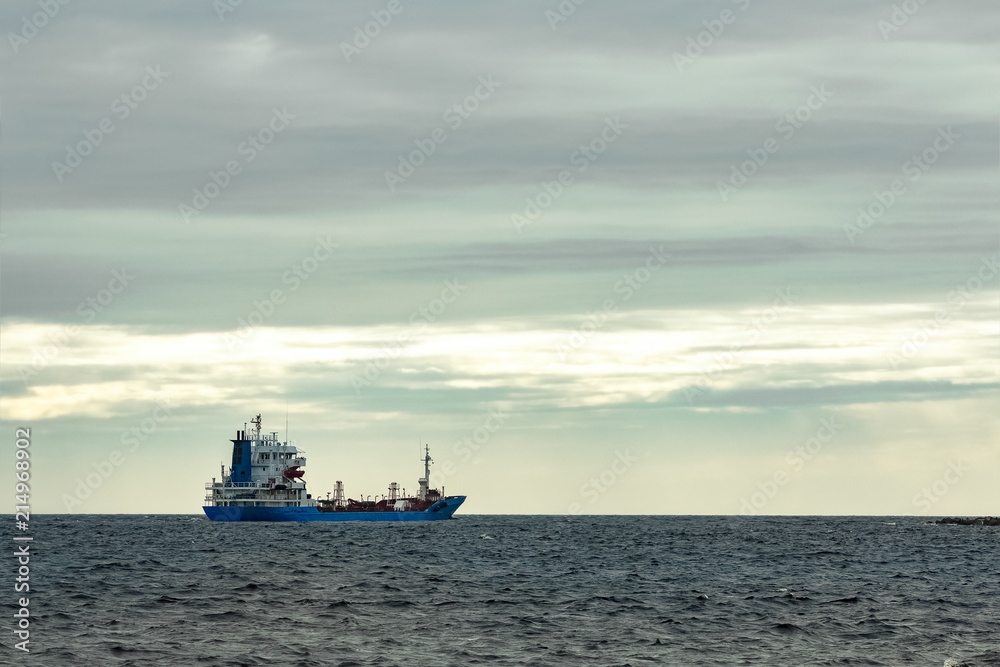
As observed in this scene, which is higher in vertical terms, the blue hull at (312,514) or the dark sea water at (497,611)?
the blue hull at (312,514)

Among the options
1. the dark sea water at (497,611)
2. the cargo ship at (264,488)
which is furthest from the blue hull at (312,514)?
the dark sea water at (497,611)

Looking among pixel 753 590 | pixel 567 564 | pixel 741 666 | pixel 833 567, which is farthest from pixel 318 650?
pixel 833 567

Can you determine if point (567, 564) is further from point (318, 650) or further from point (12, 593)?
point (318, 650)

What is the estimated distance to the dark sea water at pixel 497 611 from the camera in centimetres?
3753

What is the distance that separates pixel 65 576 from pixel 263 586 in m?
16.0

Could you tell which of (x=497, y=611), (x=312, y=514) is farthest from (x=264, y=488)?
(x=497, y=611)

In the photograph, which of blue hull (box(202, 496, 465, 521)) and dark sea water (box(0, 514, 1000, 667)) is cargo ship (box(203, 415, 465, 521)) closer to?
blue hull (box(202, 496, 465, 521))

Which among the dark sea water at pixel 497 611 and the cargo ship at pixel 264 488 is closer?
the dark sea water at pixel 497 611

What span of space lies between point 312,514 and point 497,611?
134421 mm

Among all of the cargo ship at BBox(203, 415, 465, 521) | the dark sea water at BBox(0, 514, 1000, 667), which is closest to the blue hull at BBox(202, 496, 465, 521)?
the cargo ship at BBox(203, 415, 465, 521)

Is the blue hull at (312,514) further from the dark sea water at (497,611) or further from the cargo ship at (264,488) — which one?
the dark sea water at (497,611)

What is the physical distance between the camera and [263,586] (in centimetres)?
5616

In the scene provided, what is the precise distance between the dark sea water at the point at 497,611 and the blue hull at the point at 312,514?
302 ft

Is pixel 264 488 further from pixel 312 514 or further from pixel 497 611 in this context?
pixel 497 611
